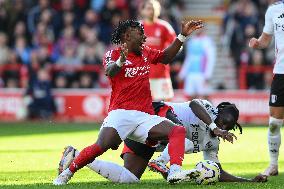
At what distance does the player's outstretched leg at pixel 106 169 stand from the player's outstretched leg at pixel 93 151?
11.0 inches

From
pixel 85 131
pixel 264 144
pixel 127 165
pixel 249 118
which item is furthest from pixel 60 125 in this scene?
pixel 127 165

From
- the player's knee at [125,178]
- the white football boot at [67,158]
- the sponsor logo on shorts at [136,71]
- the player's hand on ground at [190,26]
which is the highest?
the player's hand on ground at [190,26]

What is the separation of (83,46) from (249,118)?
16.2 feet

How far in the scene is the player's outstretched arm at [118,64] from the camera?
968 centimetres

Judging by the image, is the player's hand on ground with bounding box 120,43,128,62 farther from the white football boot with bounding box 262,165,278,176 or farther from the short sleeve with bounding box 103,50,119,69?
the white football boot with bounding box 262,165,278,176

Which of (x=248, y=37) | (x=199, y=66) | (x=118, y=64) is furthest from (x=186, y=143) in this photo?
(x=248, y=37)

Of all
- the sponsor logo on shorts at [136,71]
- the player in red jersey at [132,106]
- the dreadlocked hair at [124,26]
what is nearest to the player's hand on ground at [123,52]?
the player in red jersey at [132,106]

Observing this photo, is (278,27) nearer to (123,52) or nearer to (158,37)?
(123,52)

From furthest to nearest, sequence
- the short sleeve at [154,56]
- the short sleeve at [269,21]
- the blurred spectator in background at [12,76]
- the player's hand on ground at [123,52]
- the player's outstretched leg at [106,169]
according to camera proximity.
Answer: the blurred spectator in background at [12,76] → the short sleeve at [269,21] → the short sleeve at [154,56] → the player's outstretched leg at [106,169] → the player's hand on ground at [123,52]

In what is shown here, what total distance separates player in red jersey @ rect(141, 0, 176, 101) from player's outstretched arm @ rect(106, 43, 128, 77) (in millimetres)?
5196

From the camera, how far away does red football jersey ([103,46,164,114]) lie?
1011 cm

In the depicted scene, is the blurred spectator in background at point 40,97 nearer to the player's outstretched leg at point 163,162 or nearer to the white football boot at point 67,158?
the player's outstretched leg at point 163,162

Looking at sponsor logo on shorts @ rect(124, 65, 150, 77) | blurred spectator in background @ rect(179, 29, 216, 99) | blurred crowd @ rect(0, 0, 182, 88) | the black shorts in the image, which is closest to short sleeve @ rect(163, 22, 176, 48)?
the black shorts

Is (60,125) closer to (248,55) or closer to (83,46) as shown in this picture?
(83,46)
